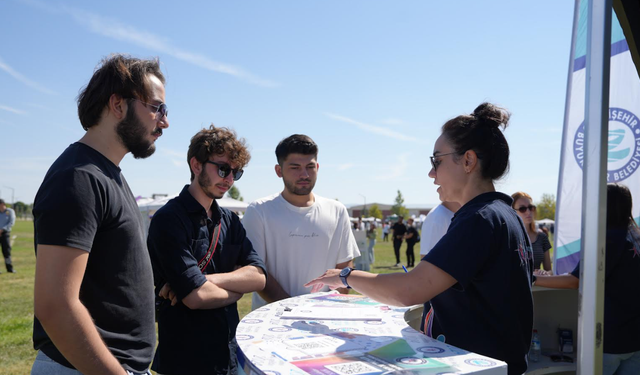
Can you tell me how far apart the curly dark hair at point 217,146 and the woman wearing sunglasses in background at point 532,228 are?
3.64m

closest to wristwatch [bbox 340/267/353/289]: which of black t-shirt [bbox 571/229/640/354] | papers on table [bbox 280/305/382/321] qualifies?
papers on table [bbox 280/305/382/321]

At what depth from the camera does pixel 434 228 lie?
158 inches

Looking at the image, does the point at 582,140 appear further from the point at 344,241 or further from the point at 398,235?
the point at 398,235

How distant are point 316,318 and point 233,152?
1.31 meters

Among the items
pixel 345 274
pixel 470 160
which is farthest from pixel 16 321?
pixel 470 160

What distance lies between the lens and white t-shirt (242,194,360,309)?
3.53 m

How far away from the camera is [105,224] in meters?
1.68

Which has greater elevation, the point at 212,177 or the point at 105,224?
the point at 212,177

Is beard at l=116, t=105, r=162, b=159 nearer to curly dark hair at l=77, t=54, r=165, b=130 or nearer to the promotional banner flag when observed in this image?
curly dark hair at l=77, t=54, r=165, b=130

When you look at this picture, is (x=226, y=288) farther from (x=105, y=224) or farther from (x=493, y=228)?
(x=493, y=228)

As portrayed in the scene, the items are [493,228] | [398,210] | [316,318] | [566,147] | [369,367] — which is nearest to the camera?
[369,367]

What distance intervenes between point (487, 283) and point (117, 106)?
5.39 ft

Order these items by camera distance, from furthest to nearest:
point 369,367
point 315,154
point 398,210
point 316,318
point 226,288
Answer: point 398,210 → point 315,154 → point 226,288 → point 316,318 → point 369,367

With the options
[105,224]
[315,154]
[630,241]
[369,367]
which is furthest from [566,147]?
[105,224]
